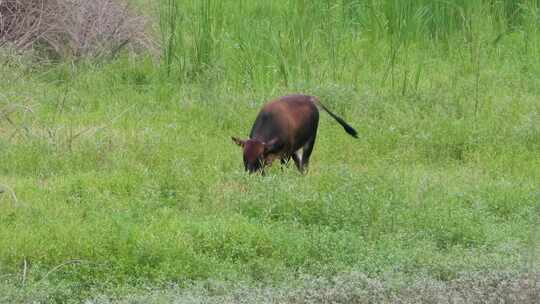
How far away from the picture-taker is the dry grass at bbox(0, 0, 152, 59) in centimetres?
1196

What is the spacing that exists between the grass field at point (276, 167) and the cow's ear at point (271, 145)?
208mm

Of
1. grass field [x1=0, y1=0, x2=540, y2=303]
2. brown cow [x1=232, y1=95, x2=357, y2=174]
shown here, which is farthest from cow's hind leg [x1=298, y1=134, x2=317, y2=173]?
grass field [x1=0, y1=0, x2=540, y2=303]

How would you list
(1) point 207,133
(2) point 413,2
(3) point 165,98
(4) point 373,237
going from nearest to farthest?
(4) point 373,237
(1) point 207,133
(3) point 165,98
(2) point 413,2

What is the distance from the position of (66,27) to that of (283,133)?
11.8ft

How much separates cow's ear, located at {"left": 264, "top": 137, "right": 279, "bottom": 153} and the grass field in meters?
0.21

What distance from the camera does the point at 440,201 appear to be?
337 inches

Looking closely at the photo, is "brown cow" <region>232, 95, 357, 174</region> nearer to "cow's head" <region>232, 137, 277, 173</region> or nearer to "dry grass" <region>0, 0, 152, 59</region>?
"cow's head" <region>232, 137, 277, 173</region>

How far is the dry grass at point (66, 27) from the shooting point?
471 inches

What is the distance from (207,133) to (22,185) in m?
2.21

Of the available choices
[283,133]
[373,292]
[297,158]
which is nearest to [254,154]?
[283,133]

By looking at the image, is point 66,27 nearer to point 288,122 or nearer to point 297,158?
point 297,158

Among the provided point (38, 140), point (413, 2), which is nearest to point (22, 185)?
point (38, 140)

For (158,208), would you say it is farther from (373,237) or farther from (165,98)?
(165,98)

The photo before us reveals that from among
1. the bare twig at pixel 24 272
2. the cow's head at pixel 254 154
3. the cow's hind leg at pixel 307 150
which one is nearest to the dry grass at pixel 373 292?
the bare twig at pixel 24 272
